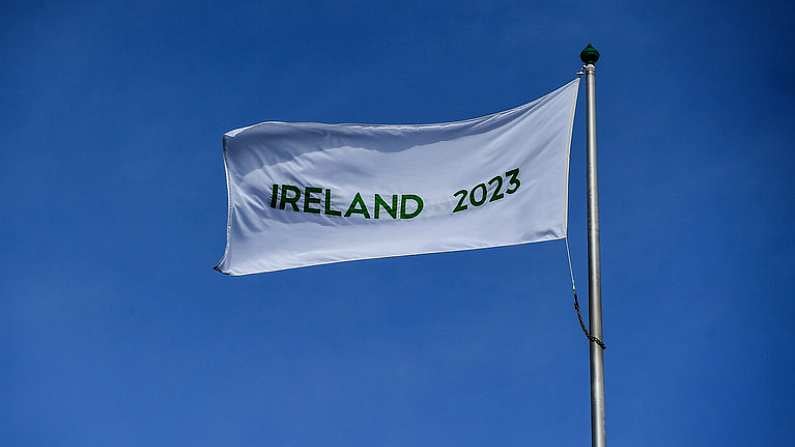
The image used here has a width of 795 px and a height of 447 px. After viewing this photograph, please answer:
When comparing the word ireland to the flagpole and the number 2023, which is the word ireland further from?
the flagpole

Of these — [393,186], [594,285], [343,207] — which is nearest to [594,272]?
[594,285]

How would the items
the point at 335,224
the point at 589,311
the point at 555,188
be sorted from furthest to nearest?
the point at 335,224 → the point at 555,188 → the point at 589,311

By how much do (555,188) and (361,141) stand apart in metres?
3.49

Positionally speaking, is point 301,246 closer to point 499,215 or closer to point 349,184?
point 349,184

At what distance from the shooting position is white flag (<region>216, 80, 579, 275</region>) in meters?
18.1

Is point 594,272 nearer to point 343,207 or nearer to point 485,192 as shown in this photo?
point 485,192

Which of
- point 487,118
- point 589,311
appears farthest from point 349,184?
point 589,311

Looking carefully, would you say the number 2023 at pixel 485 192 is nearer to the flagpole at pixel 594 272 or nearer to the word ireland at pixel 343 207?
the word ireland at pixel 343 207

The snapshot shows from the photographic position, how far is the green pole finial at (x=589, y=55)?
1756 cm

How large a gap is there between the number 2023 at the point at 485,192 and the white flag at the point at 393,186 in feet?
0.05

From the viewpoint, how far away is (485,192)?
727 inches

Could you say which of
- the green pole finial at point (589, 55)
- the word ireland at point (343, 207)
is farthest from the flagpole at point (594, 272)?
the word ireland at point (343, 207)

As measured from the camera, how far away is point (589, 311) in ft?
50.6

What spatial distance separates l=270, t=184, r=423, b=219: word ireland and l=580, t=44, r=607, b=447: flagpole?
3.21 metres
